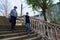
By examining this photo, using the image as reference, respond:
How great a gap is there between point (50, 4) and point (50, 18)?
3.01m

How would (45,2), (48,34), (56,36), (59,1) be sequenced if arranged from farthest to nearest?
(59,1) → (45,2) → (48,34) → (56,36)

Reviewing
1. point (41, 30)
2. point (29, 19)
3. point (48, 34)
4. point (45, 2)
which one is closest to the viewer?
point (48, 34)

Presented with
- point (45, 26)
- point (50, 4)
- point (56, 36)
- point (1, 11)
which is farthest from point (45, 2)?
point (1, 11)

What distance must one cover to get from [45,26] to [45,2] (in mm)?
10355

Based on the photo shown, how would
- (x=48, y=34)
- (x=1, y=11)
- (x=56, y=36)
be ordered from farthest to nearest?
(x=1, y=11) < (x=48, y=34) < (x=56, y=36)

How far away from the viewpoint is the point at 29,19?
45.0 feet

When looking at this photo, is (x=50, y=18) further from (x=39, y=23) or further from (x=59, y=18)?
(x=39, y=23)

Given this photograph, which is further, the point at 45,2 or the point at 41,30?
the point at 45,2

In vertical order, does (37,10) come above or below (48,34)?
above

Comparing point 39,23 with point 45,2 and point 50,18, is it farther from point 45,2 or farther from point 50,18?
point 50,18

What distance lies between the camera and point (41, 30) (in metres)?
12.5

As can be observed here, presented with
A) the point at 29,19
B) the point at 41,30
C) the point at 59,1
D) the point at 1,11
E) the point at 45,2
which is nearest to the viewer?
the point at 41,30

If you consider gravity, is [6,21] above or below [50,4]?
below

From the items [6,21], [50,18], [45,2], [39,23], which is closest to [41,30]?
[39,23]
